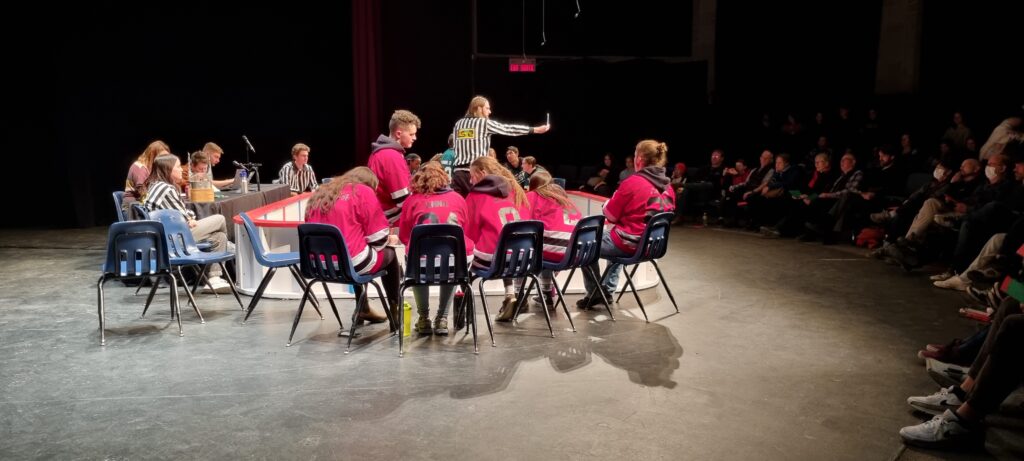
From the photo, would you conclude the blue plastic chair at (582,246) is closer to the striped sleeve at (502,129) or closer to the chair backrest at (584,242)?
the chair backrest at (584,242)

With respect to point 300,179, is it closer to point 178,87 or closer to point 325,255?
point 178,87

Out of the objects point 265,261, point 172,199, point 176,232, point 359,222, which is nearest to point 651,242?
point 359,222

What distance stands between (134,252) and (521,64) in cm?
836

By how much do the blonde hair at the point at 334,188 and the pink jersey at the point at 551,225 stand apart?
1.09 metres

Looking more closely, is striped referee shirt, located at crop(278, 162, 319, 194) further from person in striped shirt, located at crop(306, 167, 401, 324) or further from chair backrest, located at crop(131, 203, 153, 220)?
person in striped shirt, located at crop(306, 167, 401, 324)

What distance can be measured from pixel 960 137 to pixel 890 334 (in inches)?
200

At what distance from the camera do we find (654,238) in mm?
4996

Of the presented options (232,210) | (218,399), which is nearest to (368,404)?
(218,399)

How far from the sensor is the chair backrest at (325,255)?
4121mm

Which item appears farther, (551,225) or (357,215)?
(551,225)

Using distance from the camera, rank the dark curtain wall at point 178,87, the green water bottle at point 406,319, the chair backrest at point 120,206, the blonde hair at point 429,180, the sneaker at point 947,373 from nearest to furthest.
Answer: the sneaker at point 947,373 < the blonde hair at point 429,180 < the green water bottle at point 406,319 < the chair backrest at point 120,206 < the dark curtain wall at point 178,87

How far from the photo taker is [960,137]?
8664 millimetres

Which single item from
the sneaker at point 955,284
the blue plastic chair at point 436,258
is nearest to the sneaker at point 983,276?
the sneaker at point 955,284

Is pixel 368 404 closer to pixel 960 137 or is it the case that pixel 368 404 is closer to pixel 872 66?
pixel 960 137
